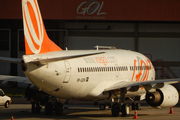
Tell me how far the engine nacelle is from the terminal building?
24717 millimetres

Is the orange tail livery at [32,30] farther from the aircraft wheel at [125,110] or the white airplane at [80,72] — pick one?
the aircraft wheel at [125,110]

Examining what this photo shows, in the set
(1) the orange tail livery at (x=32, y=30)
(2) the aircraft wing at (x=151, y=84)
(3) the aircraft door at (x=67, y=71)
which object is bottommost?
(2) the aircraft wing at (x=151, y=84)

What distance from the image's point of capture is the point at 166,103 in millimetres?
24422

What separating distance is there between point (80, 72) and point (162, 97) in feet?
20.7

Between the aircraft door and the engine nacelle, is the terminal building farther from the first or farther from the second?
the aircraft door

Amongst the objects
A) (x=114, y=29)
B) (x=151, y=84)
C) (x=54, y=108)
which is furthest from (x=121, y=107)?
(x=114, y=29)

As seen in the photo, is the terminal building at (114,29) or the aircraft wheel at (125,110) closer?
the aircraft wheel at (125,110)

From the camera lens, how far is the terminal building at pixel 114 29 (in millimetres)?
48344

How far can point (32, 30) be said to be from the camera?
20344 millimetres

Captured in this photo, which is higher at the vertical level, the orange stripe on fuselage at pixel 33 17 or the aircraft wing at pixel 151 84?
the orange stripe on fuselage at pixel 33 17

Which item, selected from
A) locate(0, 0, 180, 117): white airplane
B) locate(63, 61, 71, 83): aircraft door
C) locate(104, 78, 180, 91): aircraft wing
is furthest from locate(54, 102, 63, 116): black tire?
locate(63, 61, 71, 83): aircraft door

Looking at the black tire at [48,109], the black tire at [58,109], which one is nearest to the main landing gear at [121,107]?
the black tire at [58,109]

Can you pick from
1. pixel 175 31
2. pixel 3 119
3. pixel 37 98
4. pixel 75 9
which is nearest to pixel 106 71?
pixel 37 98

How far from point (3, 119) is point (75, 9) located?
94.1 ft
